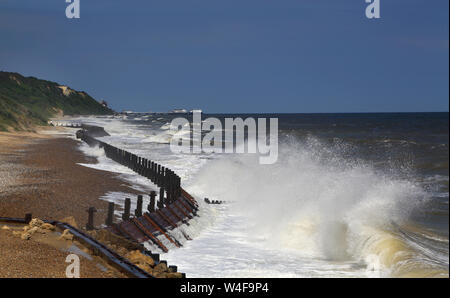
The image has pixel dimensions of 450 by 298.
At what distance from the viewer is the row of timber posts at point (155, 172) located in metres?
17.2

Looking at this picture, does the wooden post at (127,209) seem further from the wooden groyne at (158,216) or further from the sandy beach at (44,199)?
the sandy beach at (44,199)

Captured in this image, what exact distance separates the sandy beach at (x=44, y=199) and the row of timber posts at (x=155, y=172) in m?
1.53

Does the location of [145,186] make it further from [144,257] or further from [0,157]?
[144,257]

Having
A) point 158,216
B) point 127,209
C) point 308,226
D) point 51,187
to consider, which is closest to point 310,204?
point 308,226

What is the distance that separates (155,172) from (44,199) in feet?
27.7

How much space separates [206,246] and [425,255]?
5.63 m

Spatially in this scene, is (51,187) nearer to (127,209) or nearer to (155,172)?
(127,209)

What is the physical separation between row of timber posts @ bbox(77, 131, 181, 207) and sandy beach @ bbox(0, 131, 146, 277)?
1525 millimetres

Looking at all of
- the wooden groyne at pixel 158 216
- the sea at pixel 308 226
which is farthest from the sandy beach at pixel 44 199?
the sea at pixel 308 226

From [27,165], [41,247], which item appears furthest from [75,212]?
[27,165]

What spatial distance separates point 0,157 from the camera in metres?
24.3

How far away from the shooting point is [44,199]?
14.0 metres

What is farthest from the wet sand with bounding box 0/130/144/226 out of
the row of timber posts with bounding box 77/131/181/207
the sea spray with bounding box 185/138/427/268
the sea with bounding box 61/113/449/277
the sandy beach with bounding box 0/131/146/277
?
the sea spray with bounding box 185/138/427/268

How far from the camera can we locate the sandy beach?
8234 mm
